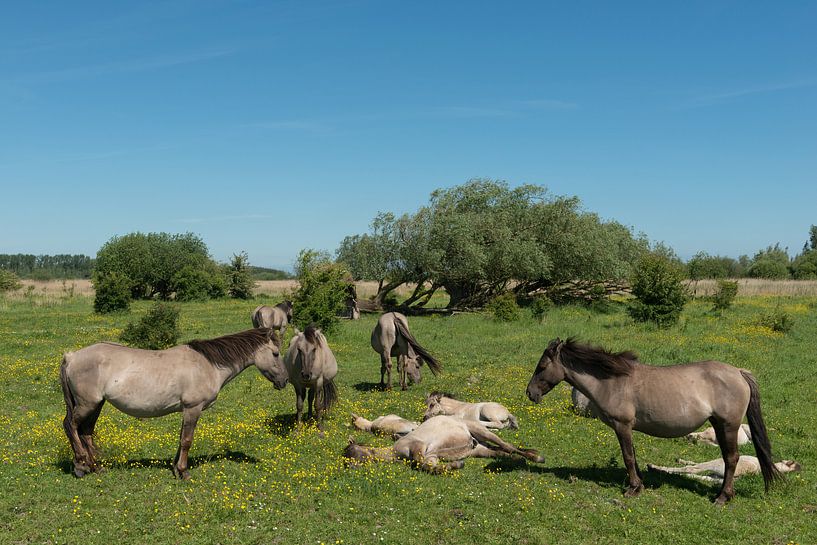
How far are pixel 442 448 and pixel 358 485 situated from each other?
5.84 ft

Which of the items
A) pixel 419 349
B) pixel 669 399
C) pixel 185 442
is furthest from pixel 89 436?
pixel 419 349

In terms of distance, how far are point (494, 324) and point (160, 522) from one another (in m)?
25.4

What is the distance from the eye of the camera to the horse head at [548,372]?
351 inches

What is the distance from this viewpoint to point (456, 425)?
1005 centimetres

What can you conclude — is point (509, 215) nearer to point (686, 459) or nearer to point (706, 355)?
point (706, 355)

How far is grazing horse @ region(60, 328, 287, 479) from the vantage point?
832 cm

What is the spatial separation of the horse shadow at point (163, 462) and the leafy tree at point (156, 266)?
146 ft

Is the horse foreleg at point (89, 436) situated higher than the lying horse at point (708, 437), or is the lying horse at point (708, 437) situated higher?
the horse foreleg at point (89, 436)

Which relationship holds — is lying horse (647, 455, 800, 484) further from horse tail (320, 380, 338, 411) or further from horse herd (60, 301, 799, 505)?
horse tail (320, 380, 338, 411)

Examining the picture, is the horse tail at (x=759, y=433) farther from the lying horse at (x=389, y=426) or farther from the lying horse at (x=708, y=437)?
the lying horse at (x=389, y=426)

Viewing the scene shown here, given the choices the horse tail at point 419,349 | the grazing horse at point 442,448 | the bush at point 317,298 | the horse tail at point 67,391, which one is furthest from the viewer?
the bush at point 317,298

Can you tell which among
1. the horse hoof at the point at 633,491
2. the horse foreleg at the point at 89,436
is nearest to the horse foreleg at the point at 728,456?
the horse hoof at the point at 633,491

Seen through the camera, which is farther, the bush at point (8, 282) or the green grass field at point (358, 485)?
the bush at point (8, 282)

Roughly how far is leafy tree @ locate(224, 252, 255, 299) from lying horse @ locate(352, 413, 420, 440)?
46182 millimetres
